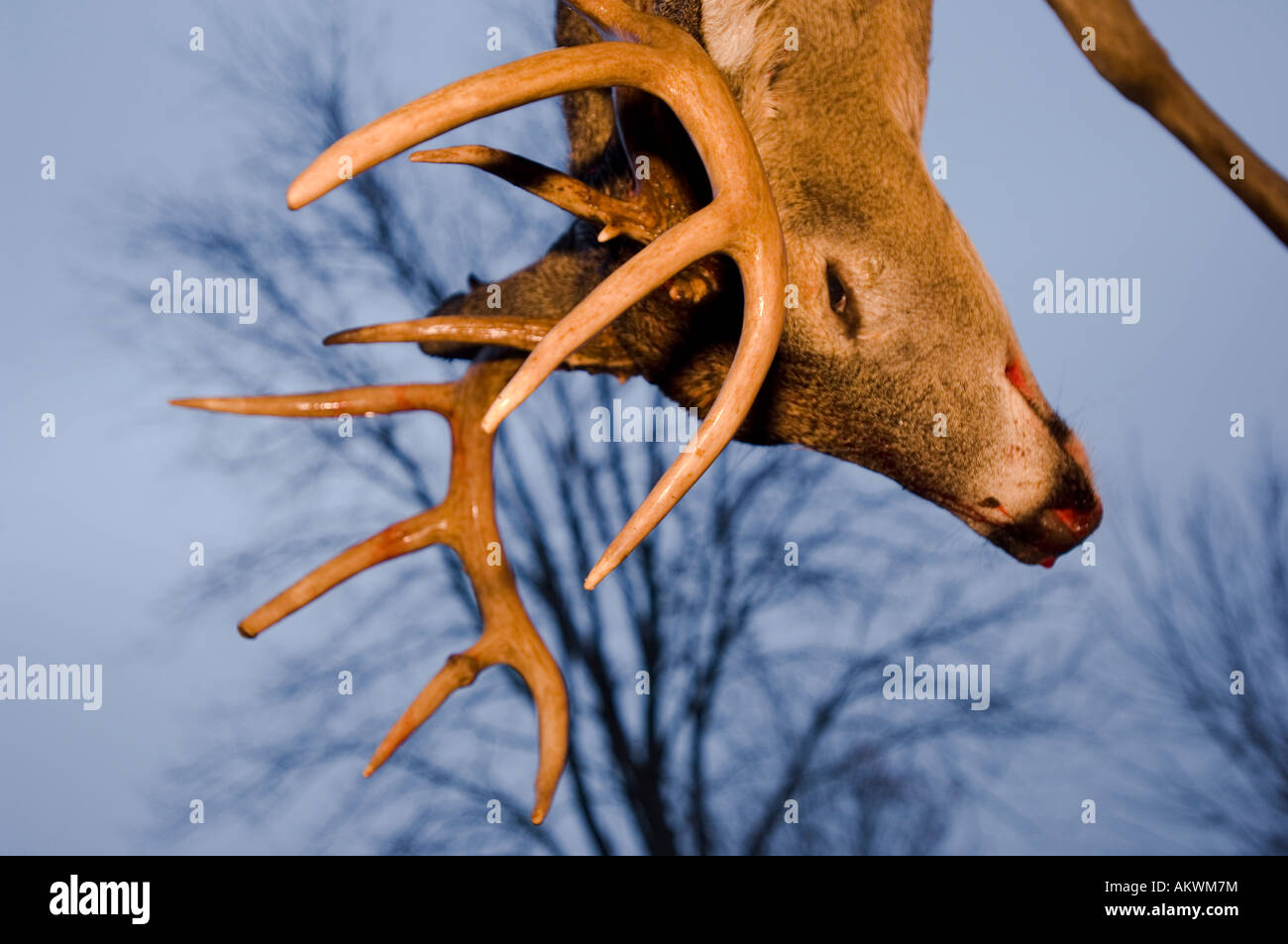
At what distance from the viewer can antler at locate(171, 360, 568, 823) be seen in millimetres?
1699

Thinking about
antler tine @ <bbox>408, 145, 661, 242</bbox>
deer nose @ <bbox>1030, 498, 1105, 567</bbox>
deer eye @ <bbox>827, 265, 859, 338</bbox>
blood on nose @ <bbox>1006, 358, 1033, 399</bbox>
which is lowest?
deer nose @ <bbox>1030, 498, 1105, 567</bbox>

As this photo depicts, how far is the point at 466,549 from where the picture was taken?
183 centimetres

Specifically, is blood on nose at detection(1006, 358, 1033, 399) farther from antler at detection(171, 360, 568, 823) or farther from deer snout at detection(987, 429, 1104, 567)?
antler at detection(171, 360, 568, 823)

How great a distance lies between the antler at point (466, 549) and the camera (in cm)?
170

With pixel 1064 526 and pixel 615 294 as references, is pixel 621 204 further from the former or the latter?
pixel 1064 526

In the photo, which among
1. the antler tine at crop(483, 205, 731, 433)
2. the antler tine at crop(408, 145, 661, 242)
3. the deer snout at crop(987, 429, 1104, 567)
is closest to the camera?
the antler tine at crop(483, 205, 731, 433)

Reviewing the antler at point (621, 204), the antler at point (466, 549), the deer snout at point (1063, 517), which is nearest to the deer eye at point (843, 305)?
the antler at point (621, 204)

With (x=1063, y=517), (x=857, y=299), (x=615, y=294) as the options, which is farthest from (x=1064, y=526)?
(x=615, y=294)

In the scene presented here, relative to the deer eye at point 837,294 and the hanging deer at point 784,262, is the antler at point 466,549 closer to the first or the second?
the hanging deer at point 784,262

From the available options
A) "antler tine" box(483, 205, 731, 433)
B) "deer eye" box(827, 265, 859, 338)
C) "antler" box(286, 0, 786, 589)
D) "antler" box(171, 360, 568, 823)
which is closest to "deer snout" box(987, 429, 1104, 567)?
"deer eye" box(827, 265, 859, 338)

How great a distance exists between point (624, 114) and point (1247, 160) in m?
1.05
